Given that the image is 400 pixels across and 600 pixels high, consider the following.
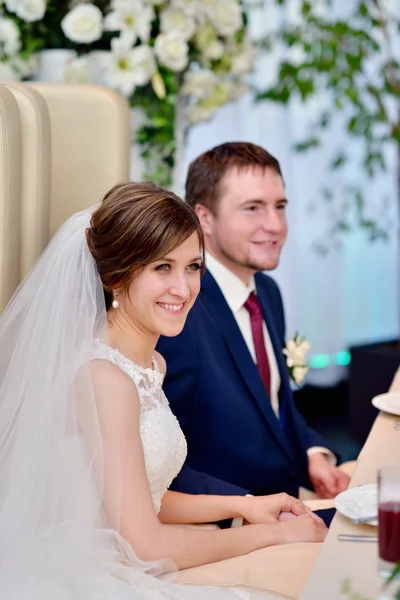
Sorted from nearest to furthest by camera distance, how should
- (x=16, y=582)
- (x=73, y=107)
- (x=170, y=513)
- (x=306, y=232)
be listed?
(x=16, y=582) → (x=170, y=513) → (x=73, y=107) → (x=306, y=232)

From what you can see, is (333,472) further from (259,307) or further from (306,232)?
(306,232)

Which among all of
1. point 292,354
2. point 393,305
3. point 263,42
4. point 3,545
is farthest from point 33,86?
point 393,305

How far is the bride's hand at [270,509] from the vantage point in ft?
7.68

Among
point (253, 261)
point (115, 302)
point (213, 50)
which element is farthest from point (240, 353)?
point (213, 50)

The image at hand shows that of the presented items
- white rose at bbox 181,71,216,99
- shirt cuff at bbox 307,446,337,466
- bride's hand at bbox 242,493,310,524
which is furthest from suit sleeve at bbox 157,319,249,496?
white rose at bbox 181,71,216,99

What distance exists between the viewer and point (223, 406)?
274 cm

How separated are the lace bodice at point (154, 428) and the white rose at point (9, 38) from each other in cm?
148

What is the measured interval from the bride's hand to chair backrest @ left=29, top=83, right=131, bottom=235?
3.22 feet

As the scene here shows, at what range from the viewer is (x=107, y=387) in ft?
6.54

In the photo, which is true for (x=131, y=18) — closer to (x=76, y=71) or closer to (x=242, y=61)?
(x=76, y=71)

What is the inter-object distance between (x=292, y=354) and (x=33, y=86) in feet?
3.68

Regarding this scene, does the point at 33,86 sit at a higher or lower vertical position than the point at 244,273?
higher

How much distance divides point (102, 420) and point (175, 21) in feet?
5.86

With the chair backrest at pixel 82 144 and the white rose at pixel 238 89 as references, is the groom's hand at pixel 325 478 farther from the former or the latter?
the white rose at pixel 238 89
